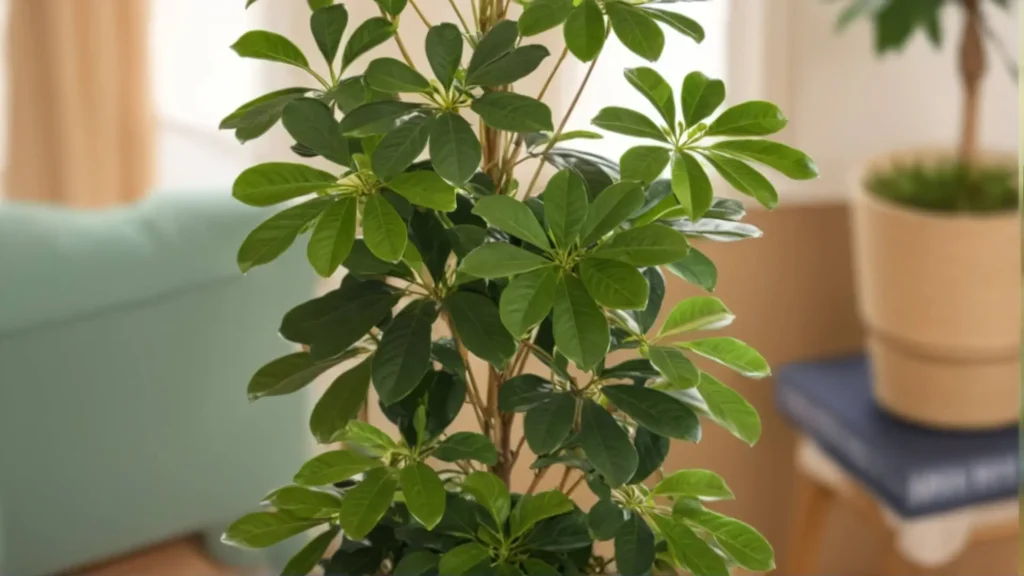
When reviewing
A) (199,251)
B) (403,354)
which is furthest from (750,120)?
→ (199,251)

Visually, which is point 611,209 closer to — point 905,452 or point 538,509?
point 538,509

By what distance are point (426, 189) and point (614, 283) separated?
12 centimetres

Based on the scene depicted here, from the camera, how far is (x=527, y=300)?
21.2 inches

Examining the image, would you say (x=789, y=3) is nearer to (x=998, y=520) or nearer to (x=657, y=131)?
(x=998, y=520)

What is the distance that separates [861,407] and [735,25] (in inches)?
23.6

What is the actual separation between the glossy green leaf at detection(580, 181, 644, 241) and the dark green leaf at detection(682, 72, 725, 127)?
3.2 inches

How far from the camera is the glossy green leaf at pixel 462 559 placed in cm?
62

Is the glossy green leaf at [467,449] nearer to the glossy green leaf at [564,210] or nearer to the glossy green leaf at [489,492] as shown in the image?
the glossy green leaf at [489,492]

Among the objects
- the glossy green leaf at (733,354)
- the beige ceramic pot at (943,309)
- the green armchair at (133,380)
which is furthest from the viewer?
the beige ceramic pot at (943,309)

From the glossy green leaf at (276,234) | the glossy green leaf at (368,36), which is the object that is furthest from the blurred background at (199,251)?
the glossy green leaf at (276,234)

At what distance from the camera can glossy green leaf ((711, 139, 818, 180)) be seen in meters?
0.59

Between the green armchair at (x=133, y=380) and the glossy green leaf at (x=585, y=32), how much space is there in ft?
1.81

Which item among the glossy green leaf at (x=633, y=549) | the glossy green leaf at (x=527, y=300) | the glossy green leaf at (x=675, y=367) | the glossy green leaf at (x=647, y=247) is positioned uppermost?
the glossy green leaf at (x=647, y=247)

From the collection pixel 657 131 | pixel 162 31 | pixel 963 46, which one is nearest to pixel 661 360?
pixel 657 131
